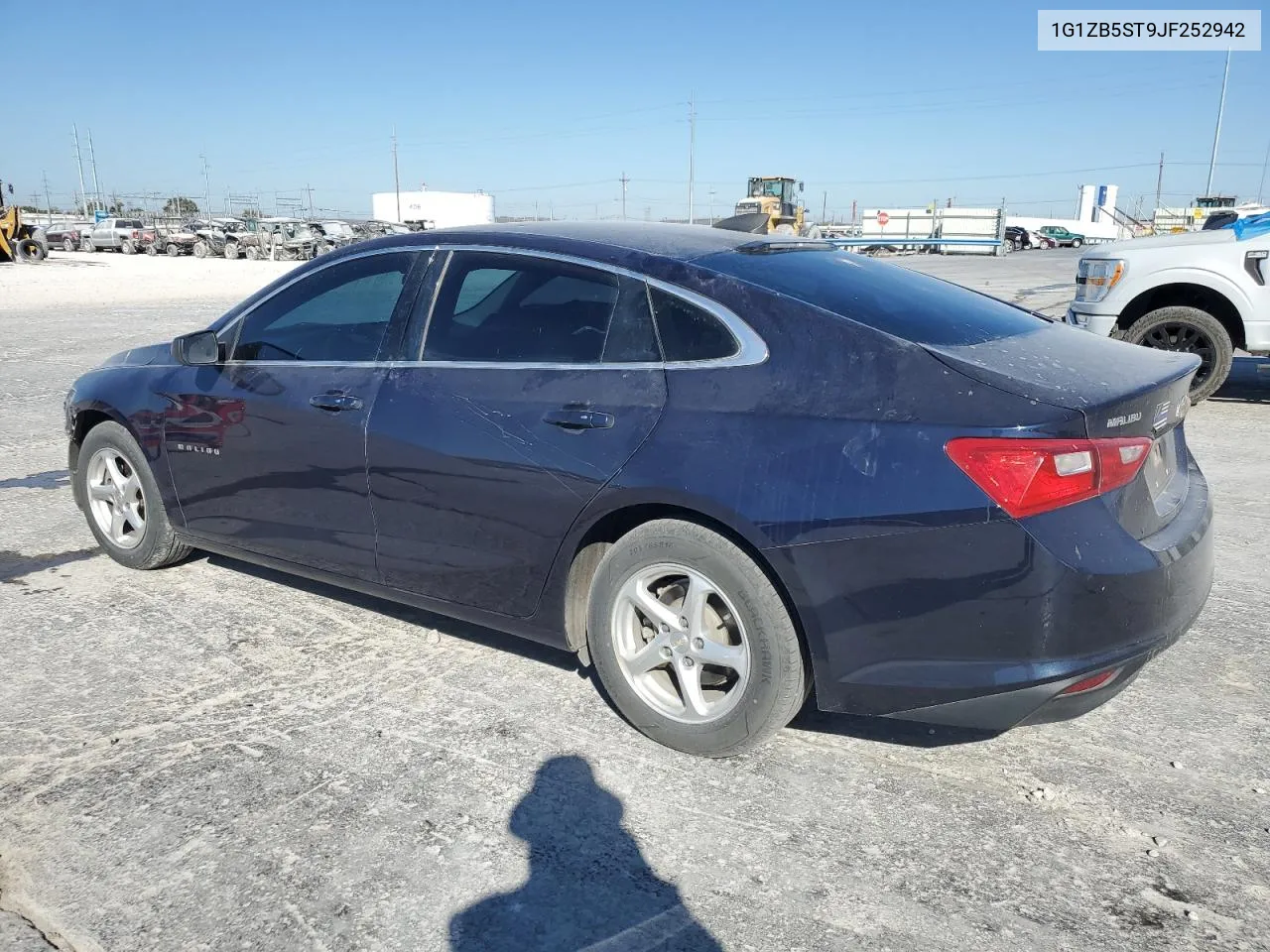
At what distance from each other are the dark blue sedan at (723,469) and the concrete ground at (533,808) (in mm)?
299

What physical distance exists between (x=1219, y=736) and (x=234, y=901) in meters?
2.95

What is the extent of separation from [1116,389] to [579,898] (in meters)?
1.95

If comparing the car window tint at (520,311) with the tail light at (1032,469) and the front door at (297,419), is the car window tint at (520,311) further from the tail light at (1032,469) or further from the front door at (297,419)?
the tail light at (1032,469)

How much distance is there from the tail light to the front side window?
3.41 feet

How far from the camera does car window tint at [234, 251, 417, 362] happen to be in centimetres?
377

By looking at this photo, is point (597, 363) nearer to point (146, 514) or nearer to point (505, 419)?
point (505, 419)

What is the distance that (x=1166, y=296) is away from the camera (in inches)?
333

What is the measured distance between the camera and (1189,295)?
8.41 meters

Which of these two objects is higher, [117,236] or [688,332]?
[688,332]

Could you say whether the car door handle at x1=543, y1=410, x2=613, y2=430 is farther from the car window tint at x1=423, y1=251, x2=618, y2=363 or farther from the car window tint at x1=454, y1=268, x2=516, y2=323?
the car window tint at x1=454, y1=268, x2=516, y2=323

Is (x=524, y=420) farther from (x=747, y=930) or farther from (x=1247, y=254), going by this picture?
(x=1247, y=254)

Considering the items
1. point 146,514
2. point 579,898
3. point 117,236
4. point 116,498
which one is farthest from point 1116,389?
point 117,236

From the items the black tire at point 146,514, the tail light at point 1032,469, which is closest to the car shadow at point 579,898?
the tail light at point 1032,469

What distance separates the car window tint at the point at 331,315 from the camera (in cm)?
377
